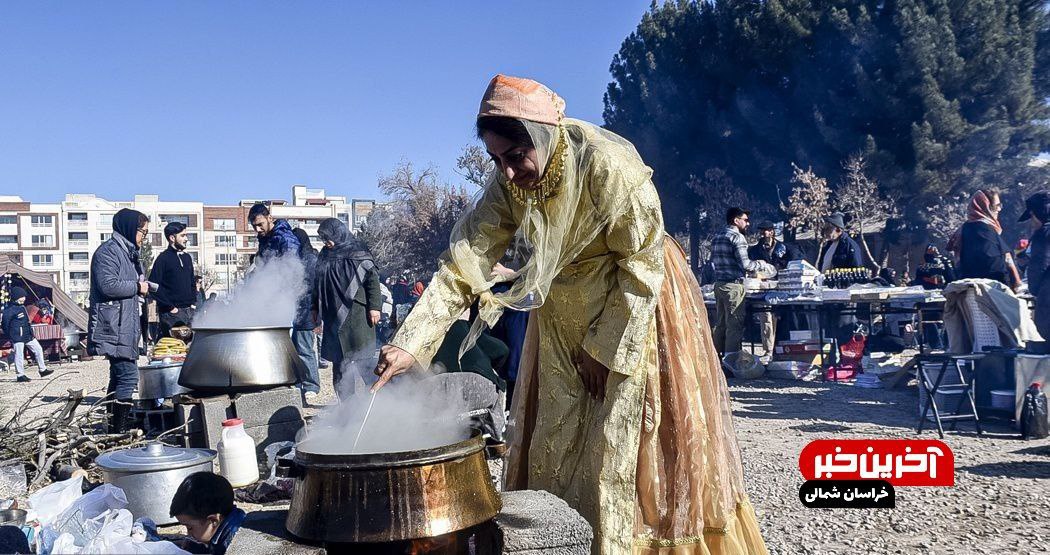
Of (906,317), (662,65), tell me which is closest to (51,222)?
(662,65)

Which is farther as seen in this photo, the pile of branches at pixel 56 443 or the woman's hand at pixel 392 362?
the pile of branches at pixel 56 443

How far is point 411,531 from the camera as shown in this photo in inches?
86.8

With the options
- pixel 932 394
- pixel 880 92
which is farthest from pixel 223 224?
pixel 932 394

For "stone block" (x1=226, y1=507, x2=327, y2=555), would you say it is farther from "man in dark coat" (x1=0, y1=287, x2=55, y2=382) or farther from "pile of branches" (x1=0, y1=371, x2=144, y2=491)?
"man in dark coat" (x1=0, y1=287, x2=55, y2=382)

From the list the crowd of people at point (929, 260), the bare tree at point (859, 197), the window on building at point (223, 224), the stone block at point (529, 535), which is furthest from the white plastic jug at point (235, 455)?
the window on building at point (223, 224)

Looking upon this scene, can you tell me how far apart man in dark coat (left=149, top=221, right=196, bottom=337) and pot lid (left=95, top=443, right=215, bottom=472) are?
14.8 ft

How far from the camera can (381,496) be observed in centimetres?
220

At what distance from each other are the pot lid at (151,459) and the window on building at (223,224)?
9408cm

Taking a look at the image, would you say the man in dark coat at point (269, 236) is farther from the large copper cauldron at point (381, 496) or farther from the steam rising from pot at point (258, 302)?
the large copper cauldron at point (381, 496)

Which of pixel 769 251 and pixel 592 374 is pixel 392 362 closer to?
pixel 592 374

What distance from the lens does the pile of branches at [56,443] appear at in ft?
15.4

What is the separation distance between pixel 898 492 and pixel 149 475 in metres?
4.29

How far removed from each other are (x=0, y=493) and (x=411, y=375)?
244cm

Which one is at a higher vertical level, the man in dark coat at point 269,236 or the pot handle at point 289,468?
the man in dark coat at point 269,236
